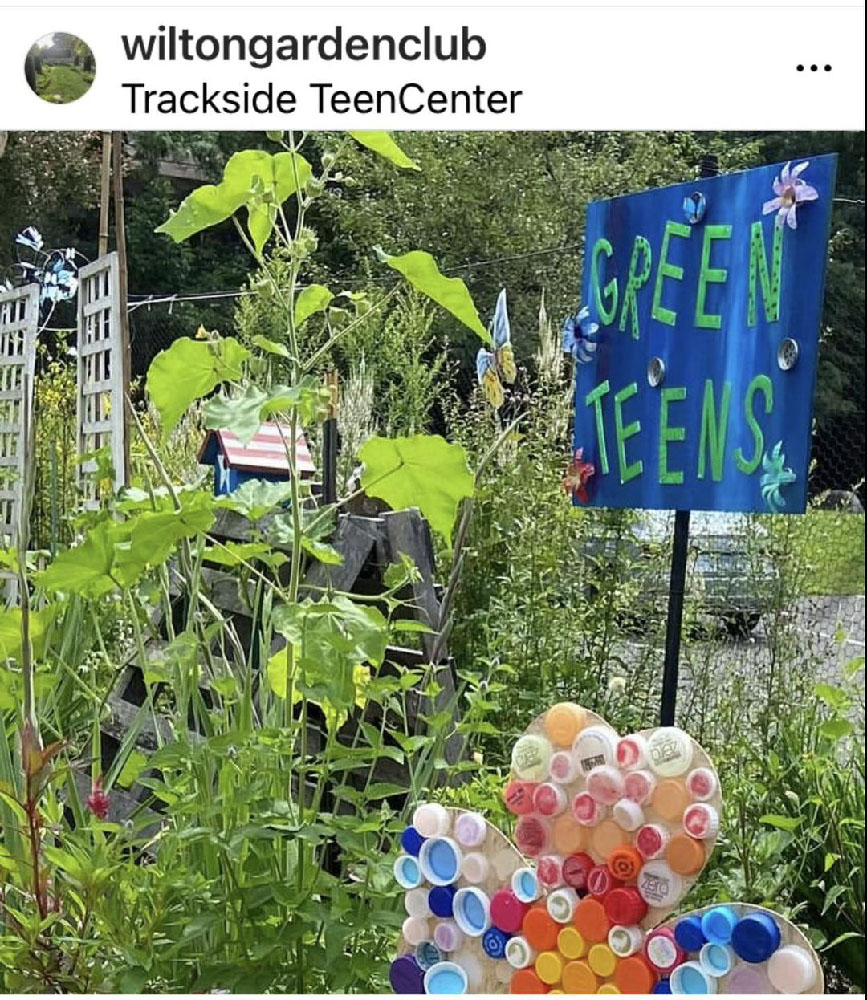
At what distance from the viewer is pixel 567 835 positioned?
920mm

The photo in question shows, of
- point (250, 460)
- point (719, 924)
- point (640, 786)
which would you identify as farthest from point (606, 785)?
point (250, 460)

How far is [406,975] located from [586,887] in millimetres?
174

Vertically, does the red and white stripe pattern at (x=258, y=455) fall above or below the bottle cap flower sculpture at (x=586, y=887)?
above

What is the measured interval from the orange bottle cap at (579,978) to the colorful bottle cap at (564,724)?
0.53ft

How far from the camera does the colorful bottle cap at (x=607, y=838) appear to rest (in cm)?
90

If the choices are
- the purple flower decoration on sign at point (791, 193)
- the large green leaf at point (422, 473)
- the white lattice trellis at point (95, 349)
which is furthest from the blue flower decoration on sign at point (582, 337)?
the white lattice trellis at point (95, 349)

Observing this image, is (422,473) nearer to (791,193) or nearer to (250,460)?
(791,193)

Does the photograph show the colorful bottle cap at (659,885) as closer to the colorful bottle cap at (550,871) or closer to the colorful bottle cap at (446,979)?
the colorful bottle cap at (550,871)

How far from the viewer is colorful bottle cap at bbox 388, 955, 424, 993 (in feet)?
3.16

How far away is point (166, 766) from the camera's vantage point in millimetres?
1049

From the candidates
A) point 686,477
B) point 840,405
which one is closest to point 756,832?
point 686,477

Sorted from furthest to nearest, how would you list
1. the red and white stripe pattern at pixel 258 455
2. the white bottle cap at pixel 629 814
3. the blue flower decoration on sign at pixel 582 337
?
the red and white stripe pattern at pixel 258 455 < the blue flower decoration on sign at pixel 582 337 < the white bottle cap at pixel 629 814

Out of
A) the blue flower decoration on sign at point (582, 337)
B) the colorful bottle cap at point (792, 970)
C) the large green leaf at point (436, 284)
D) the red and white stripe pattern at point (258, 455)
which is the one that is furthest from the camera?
the red and white stripe pattern at point (258, 455)

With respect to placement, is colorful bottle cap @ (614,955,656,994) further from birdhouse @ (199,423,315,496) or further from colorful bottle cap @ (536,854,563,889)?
birdhouse @ (199,423,315,496)
